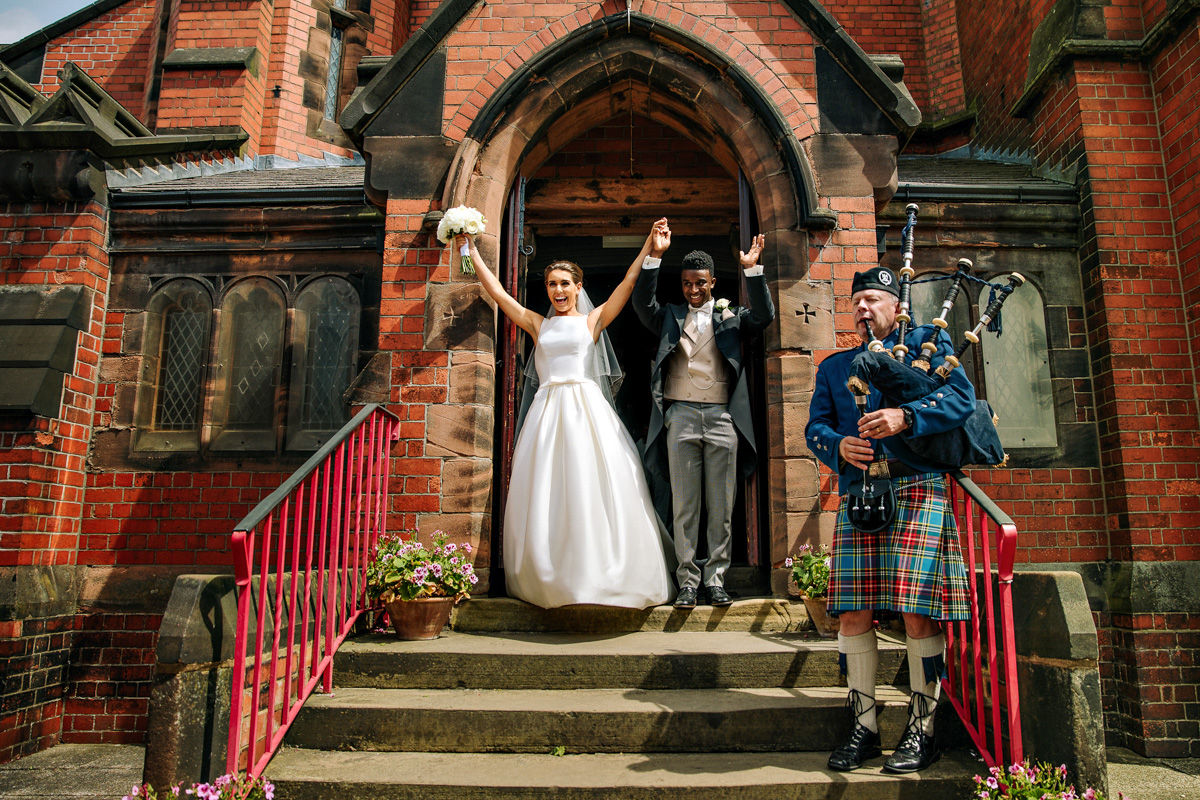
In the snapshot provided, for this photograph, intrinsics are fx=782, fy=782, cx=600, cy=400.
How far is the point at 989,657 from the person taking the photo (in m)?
3.27

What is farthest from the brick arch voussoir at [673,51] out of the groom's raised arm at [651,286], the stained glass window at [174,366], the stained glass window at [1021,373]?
the stained glass window at [174,366]

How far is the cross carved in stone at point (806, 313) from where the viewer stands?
5148mm

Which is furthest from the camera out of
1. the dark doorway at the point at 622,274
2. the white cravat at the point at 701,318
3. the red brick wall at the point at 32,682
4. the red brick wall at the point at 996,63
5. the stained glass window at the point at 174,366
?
the dark doorway at the point at 622,274

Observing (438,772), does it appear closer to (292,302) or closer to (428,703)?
(428,703)

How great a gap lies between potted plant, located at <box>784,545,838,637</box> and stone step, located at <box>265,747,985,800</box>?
41.5 inches

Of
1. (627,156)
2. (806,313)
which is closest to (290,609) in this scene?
(806,313)

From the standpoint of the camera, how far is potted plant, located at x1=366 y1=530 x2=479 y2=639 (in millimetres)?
4285

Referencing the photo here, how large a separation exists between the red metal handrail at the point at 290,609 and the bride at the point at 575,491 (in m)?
0.92

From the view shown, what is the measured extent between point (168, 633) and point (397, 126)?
3.72 meters

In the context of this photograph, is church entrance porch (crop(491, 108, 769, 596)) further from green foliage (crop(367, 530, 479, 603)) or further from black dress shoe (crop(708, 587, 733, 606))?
green foliage (crop(367, 530, 479, 603))

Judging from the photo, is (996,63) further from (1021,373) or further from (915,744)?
(915,744)

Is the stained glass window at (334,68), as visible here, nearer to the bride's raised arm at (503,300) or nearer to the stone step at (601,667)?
the bride's raised arm at (503,300)

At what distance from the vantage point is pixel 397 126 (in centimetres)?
550

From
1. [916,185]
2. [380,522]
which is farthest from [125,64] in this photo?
[916,185]
